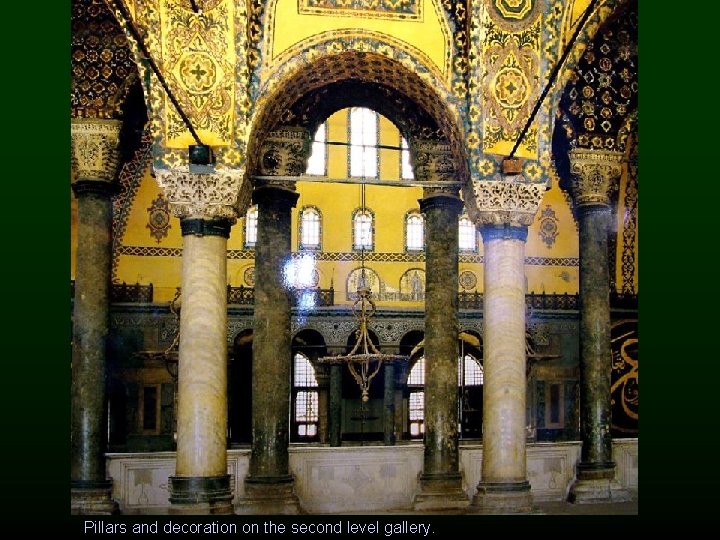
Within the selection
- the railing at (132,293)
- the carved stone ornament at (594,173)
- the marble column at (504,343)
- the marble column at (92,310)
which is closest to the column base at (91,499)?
the marble column at (92,310)

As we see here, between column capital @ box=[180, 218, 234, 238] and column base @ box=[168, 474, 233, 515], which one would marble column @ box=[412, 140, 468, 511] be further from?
column capital @ box=[180, 218, 234, 238]

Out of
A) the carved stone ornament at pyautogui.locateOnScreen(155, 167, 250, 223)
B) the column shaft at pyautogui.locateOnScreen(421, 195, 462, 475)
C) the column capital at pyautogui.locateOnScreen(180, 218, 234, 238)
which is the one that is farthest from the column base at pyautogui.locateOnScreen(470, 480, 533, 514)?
the carved stone ornament at pyautogui.locateOnScreen(155, 167, 250, 223)

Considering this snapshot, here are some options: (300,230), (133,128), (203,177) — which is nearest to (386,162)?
(300,230)

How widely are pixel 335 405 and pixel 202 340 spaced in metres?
13.5

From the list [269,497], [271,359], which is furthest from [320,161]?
[269,497]

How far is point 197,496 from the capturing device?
11789 millimetres

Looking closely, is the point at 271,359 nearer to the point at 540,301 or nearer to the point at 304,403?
the point at 540,301

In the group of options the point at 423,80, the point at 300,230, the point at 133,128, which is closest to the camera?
the point at 423,80

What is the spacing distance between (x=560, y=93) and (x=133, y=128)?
18.4 feet

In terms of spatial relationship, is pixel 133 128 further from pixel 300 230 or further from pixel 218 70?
pixel 300 230

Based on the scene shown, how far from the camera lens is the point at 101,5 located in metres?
13.2

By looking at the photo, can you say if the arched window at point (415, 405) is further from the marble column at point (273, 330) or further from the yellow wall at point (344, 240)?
the marble column at point (273, 330)

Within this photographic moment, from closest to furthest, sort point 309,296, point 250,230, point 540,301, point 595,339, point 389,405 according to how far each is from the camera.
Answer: point 595,339, point 540,301, point 389,405, point 309,296, point 250,230

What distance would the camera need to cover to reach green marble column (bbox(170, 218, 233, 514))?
1187 cm
